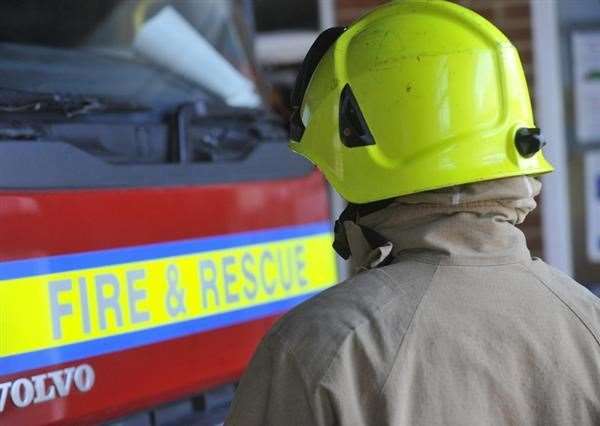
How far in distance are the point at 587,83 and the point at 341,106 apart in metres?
4.13

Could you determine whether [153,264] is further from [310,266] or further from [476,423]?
[476,423]

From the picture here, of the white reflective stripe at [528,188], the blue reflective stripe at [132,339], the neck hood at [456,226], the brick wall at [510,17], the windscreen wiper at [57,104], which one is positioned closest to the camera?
the neck hood at [456,226]

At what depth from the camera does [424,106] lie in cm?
165

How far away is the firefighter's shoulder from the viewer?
1.40 m

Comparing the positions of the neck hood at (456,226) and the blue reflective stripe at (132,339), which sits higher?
the neck hood at (456,226)

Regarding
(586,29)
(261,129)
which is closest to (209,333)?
(261,129)

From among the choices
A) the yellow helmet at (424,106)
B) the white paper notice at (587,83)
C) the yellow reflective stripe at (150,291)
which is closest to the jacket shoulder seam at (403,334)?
the yellow helmet at (424,106)

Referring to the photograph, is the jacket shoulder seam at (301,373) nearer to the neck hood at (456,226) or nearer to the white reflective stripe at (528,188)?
the neck hood at (456,226)

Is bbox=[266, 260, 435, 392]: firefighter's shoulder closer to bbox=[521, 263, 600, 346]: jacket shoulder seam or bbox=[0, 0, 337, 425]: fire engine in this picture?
bbox=[521, 263, 600, 346]: jacket shoulder seam

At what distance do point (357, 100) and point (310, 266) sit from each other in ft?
4.24

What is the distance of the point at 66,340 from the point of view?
84.5 inches

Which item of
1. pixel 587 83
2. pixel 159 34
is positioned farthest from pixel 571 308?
pixel 587 83

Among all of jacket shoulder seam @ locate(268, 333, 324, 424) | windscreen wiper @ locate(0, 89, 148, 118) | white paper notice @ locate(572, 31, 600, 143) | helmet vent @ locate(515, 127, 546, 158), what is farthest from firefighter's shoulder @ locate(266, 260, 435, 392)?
white paper notice @ locate(572, 31, 600, 143)

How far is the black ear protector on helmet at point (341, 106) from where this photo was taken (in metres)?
1.73
